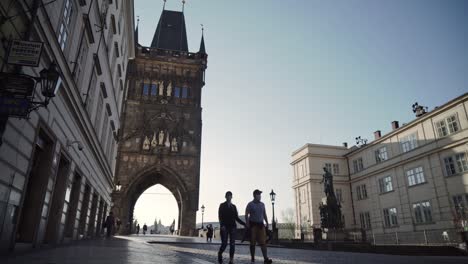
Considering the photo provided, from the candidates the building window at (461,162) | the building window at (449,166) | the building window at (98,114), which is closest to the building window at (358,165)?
the building window at (449,166)

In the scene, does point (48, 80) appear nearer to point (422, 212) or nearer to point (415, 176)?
point (422, 212)

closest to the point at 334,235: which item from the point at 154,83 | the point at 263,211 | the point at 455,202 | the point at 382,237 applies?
the point at 382,237

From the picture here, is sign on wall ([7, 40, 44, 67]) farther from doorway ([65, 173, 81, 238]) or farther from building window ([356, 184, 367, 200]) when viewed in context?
building window ([356, 184, 367, 200])

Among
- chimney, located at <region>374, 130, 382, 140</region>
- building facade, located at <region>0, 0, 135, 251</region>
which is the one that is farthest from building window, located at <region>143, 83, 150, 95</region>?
chimney, located at <region>374, 130, 382, 140</region>

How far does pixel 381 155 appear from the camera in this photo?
3431 centimetres

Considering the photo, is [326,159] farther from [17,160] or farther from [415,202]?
[17,160]

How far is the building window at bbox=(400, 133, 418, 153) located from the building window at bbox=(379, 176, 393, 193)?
3.50 meters

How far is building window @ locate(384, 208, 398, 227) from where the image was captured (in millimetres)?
30561

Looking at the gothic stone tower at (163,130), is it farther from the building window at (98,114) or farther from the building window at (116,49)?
the building window at (98,114)

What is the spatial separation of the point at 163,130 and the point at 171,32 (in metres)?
19.9

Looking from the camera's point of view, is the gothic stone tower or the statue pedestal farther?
the gothic stone tower

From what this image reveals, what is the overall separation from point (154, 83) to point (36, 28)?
38.8 m

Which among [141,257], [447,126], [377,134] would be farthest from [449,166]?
[141,257]

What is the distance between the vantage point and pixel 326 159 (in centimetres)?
4100
